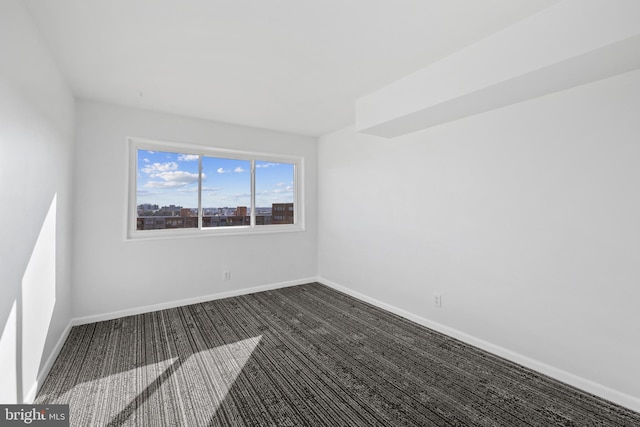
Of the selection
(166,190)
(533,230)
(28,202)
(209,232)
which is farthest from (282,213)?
(533,230)

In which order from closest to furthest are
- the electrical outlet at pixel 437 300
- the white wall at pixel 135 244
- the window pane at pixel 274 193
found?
the electrical outlet at pixel 437 300 < the white wall at pixel 135 244 < the window pane at pixel 274 193

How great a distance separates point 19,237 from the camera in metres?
1.69

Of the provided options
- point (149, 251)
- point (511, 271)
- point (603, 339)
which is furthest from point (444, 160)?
point (149, 251)

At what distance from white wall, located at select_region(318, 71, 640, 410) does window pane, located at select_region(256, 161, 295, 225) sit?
1.74 m

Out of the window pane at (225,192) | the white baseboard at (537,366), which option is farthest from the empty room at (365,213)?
the window pane at (225,192)

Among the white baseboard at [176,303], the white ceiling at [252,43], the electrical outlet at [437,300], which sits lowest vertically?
the white baseboard at [176,303]

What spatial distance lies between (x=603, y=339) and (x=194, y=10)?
11.2ft

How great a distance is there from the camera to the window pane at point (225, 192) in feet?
13.1

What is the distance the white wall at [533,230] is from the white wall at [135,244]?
6.50ft

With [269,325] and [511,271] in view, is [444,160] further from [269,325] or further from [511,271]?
[269,325]

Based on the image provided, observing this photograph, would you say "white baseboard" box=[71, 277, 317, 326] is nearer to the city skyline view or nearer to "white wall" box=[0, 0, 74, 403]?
"white wall" box=[0, 0, 74, 403]

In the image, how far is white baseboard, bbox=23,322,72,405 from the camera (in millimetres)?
1879

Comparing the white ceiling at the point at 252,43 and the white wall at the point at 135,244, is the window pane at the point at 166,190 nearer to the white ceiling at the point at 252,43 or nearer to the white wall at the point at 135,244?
the white wall at the point at 135,244

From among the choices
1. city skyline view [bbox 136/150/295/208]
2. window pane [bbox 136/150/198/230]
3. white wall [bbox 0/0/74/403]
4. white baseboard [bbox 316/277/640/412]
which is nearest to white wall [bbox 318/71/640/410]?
white baseboard [bbox 316/277/640/412]
